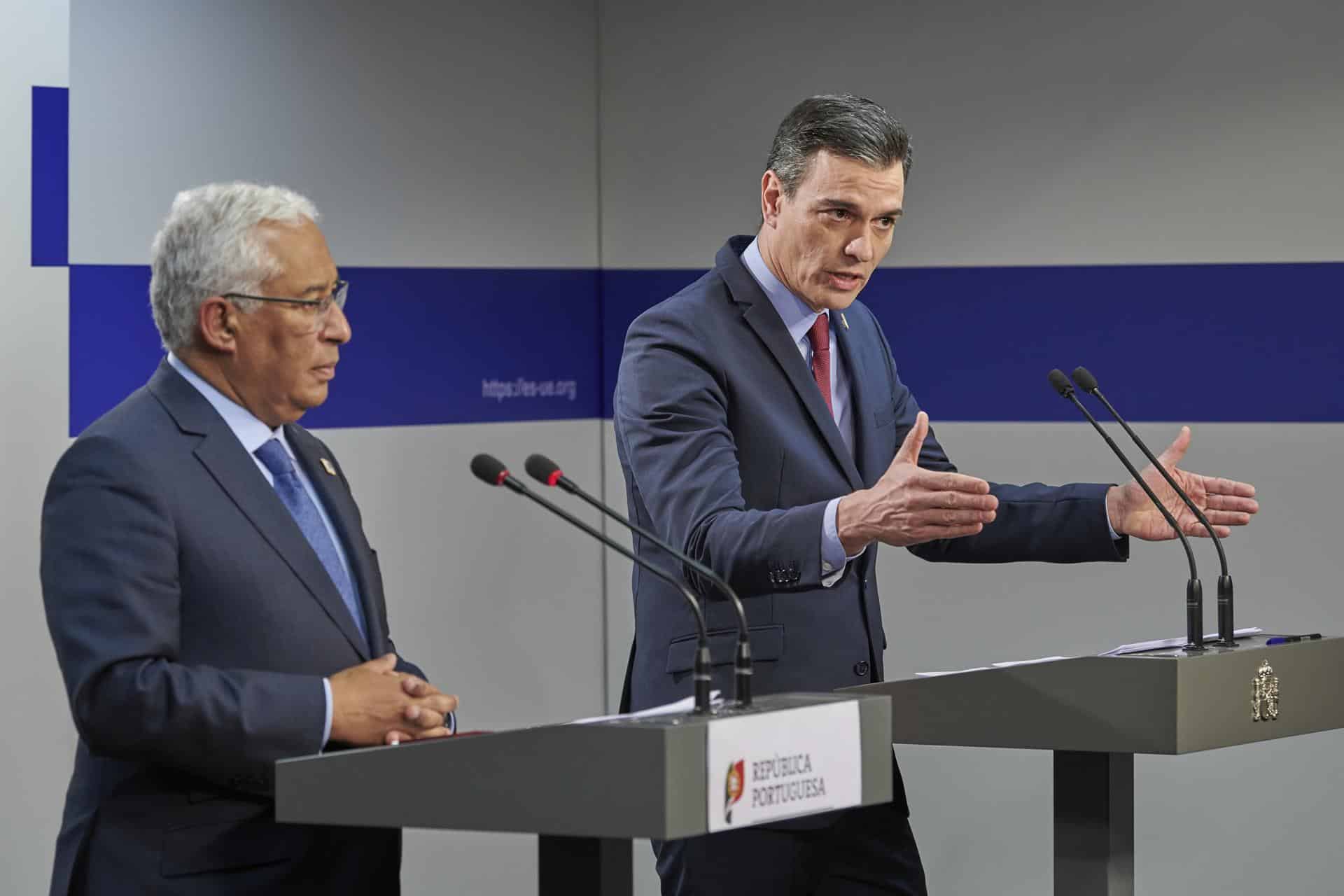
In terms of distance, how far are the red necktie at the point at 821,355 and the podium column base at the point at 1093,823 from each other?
0.69m

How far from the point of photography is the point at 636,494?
2.99 m

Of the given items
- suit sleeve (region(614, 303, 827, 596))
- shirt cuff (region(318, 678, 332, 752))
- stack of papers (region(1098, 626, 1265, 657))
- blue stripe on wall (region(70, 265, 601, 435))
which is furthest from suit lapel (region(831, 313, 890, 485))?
blue stripe on wall (region(70, 265, 601, 435))

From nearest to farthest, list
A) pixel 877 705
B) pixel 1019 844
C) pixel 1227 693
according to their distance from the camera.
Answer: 1. pixel 877 705
2. pixel 1227 693
3. pixel 1019 844

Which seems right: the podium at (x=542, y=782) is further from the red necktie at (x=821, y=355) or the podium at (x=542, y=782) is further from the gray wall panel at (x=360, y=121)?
the gray wall panel at (x=360, y=121)

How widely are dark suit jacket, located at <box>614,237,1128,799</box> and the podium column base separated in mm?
355

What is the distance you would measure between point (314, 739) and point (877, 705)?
65 cm

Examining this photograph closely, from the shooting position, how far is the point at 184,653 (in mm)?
2225

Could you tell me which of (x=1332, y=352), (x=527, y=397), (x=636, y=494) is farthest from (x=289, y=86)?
(x=1332, y=352)

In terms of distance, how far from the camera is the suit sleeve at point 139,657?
6.92 ft

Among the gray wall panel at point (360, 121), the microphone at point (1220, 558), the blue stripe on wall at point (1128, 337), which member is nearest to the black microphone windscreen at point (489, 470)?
the microphone at point (1220, 558)

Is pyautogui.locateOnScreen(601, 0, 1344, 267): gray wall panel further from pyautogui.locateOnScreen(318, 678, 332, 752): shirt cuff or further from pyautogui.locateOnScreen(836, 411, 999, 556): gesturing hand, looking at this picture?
pyautogui.locateOnScreen(318, 678, 332, 752): shirt cuff

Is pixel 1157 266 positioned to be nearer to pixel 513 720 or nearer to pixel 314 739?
pixel 513 720

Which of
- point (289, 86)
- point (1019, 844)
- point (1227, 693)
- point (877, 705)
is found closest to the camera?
point (877, 705)

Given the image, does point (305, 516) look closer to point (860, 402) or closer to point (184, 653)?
point (184, 653)
